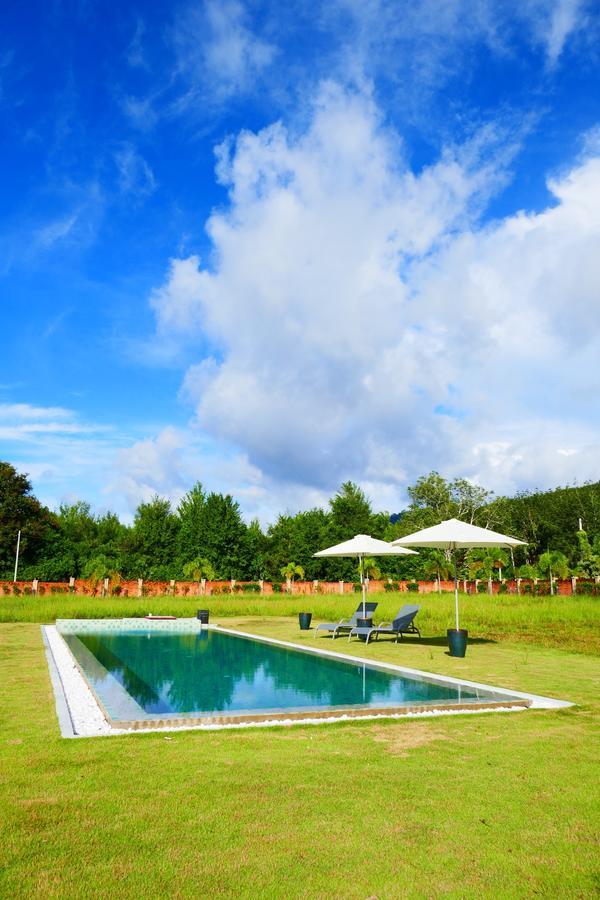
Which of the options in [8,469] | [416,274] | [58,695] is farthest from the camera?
[8,469]

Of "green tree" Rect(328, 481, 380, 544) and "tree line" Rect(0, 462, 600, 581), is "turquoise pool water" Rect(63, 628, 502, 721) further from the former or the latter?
"green tree" Rect(328, 481, 380, 544)

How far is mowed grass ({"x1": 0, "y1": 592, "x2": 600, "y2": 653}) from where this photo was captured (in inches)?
627

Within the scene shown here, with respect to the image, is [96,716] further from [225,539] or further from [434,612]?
[225,539]

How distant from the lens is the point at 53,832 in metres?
3.37

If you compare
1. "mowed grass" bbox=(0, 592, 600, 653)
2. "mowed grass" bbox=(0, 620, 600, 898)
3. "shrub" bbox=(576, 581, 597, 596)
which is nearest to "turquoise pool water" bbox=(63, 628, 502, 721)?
"mowed grass" bbox=(0, 620, 600, 898)

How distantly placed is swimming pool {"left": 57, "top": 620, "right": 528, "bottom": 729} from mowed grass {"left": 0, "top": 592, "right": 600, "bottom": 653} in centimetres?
537

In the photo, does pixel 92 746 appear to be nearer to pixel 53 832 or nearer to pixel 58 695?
pixel 53 832

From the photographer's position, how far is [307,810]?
12.3ft

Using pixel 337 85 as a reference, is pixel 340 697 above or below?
below

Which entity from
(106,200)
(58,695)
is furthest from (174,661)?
(106,200)

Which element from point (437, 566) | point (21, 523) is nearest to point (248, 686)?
point (437, 566)

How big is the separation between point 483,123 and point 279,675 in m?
12.6

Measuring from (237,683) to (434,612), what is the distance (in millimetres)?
11641

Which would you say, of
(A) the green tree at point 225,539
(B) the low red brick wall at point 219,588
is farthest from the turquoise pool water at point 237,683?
(A) the green tree at point 225,539
